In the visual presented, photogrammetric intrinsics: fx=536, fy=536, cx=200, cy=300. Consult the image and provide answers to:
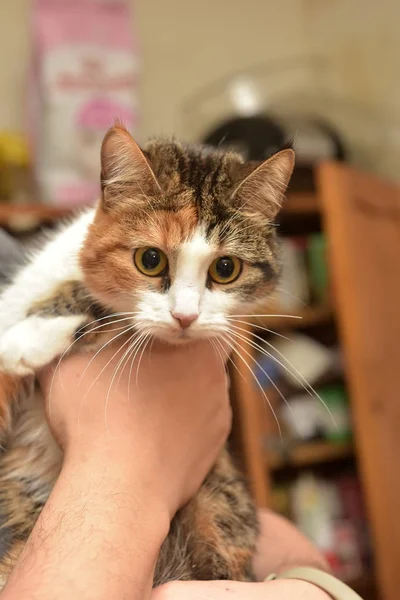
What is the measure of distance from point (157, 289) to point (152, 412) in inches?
7.4

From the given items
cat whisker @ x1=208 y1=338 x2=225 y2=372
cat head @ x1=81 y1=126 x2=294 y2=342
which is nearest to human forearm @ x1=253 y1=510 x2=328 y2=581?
cat whisker @ x1=208 y1=338 x2=225 y2=372

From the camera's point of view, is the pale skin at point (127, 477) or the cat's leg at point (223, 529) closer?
the pale skin at point (127, 477)

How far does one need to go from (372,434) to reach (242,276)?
1.43m

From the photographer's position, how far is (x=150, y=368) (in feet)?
2.83

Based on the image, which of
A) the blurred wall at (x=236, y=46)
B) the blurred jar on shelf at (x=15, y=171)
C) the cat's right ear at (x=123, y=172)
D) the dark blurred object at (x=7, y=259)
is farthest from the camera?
the blurred wall at (x=236, y=46)

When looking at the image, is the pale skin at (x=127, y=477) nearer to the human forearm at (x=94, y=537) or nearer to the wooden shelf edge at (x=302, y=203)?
the human forearm at (x=94, y=537)

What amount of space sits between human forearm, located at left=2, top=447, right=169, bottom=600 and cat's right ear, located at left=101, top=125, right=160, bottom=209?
0.40 meters

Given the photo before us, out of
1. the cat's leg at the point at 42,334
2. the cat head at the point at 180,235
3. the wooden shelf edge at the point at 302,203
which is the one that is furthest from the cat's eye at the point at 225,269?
the wooden shelf edge at the point at 302,203

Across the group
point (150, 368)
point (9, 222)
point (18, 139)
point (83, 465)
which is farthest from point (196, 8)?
point (83, 465)

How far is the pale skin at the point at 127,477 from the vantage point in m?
0.61

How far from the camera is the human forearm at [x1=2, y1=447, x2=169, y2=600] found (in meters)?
0.59

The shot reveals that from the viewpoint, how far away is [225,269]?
0.86 metres

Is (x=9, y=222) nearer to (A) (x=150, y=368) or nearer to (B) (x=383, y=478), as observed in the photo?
(A) (x=150, y=368)

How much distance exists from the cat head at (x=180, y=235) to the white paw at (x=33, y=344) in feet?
0.31
